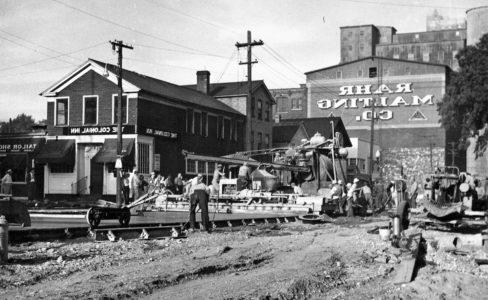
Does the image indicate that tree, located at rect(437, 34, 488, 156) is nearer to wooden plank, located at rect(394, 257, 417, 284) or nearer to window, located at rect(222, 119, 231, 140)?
window, located at rect(222, 119, 231, 140)

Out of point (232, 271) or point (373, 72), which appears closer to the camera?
point (232, 271)

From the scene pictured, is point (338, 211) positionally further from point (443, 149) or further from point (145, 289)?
point (443, 149)

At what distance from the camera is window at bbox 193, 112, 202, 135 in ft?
151

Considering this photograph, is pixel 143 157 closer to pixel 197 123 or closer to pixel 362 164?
pixel 197 123

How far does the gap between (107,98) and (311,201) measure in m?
19.7

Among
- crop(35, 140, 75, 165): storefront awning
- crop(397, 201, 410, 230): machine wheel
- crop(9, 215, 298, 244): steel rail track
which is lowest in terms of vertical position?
crop(9, 215, 298, 244): steel rail track

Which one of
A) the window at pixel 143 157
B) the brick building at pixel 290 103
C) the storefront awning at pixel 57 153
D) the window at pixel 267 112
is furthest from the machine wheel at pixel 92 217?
the brick building at pixel 290 103

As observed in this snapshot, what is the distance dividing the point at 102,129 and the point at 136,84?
3570 mm

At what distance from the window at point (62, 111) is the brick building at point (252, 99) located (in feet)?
49.2

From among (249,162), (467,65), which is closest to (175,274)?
(249,162)

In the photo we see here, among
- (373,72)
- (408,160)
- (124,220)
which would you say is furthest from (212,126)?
(373,72)

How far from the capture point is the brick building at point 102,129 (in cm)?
3941

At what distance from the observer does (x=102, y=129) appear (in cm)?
3997

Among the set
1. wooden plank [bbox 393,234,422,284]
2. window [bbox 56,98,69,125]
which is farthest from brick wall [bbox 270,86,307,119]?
wooden plank [bbox 393,234,422,284]
